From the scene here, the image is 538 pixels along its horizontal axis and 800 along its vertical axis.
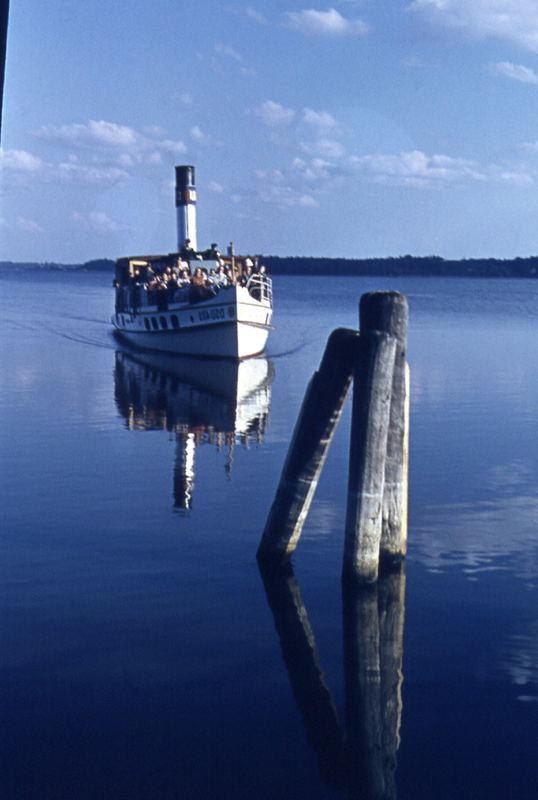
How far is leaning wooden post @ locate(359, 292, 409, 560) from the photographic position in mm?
9023

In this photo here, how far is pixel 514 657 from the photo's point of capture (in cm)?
816

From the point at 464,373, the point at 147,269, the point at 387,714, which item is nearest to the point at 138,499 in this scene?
the point at 387,714

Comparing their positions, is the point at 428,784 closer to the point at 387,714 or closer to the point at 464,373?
the point at 387,714

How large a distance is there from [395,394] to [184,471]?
6.75 m

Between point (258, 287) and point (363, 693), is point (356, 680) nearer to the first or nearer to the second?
point (363, 693)

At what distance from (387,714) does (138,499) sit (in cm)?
686

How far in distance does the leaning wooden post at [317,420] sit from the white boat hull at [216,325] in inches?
987

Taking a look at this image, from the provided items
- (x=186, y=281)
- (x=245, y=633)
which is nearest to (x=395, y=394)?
(x=245, y=633)

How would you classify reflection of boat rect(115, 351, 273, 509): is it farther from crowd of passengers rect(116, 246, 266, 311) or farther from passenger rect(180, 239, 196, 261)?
passenger rect(180, 239, 196, 261)

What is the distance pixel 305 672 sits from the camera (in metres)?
7.96

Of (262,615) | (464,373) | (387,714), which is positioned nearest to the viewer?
(387,714)

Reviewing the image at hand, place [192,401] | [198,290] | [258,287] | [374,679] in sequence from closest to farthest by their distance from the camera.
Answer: [374,679] < [192,401] < [198,290] < [258,287]

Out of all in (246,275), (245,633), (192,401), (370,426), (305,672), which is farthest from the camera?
(246,275)

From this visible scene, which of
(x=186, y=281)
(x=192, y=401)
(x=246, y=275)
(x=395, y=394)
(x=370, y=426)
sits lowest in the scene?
(x=192, y=401)
